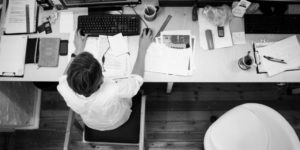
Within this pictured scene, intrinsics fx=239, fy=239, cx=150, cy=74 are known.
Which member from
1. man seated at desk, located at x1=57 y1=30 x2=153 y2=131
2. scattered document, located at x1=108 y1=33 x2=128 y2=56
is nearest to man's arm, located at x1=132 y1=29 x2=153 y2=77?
man seated at desk, located at x1=57 y1=30 x2=153 y2=131

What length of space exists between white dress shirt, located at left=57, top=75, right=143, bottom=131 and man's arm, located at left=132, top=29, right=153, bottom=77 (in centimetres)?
9

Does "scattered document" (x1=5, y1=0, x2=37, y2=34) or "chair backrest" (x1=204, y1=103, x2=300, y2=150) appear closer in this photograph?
"chair backrest" (x1=204, y1=103, x2=300, y2=150)

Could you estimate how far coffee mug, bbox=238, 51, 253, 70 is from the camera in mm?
1492

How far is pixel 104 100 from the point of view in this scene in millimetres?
1231

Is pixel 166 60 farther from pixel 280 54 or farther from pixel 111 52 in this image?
pixel 280 54

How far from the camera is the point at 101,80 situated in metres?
1.22

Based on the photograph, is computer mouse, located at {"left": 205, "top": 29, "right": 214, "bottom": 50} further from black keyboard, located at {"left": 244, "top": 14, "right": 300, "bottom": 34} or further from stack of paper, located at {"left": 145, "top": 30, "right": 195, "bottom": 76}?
black keyboard, located at {"left": 244, "top": 14, "right": 300, "bottom": 34}

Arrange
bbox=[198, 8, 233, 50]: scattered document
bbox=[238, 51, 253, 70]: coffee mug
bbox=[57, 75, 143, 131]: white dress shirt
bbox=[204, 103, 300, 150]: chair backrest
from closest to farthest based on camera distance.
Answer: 1. bbox=[204, 103, 300, 150]: chair backrest
2. bbox=[57, 75, 143, 131]: white dress shirt
3. bbox=[238, 51, 253, 70]: coffee mug
4. bbox=[198, 8, 233, 50]: scattered document

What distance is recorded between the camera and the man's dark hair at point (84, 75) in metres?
1.12

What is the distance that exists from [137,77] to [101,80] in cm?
26

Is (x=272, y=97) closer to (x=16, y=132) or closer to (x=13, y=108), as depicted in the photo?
(x=13, y=108)

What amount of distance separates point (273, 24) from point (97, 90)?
1.24 meters

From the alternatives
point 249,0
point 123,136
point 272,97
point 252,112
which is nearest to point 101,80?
point 123,136

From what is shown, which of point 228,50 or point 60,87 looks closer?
point 60,87
